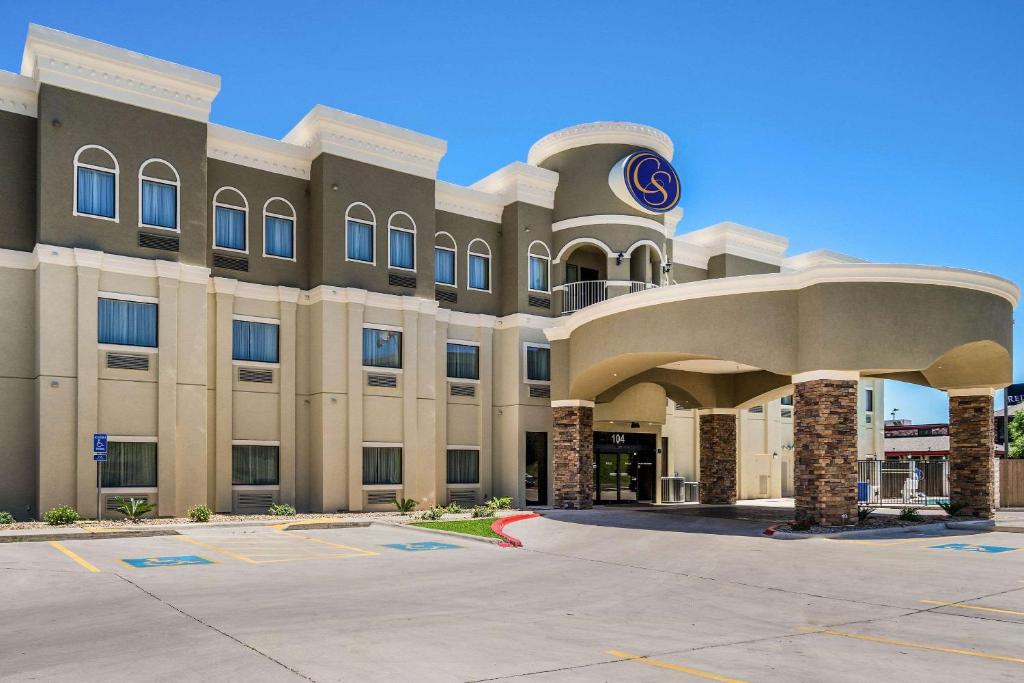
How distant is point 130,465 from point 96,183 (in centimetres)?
832

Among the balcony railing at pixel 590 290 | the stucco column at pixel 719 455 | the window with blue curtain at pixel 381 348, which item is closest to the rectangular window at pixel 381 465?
the window with blue curtain at pixel 381 348

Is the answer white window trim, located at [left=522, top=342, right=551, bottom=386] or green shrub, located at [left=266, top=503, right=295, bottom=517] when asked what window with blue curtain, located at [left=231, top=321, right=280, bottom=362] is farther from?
white window trim, located at [left=522, top=342, right=551, bottom=386]

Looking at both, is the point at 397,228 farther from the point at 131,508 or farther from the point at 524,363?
the point at 131,508

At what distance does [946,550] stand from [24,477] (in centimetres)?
2395

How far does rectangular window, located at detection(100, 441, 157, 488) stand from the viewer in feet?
84.5

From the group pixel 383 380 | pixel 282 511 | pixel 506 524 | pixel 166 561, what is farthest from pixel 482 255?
pixel 166 561

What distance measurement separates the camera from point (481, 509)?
29.8m

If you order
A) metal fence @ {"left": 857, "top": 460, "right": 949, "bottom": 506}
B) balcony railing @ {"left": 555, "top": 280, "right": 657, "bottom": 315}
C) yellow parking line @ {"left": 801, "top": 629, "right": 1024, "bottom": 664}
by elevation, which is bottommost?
metal fence @ {"left": 857, "top": 460, "right": 949, "bottom": 506}

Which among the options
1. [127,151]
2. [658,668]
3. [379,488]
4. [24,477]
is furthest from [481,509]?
[658,668]

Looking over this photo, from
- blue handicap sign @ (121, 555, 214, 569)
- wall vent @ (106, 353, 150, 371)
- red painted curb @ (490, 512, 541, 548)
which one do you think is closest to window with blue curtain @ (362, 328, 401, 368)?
wall vent @ (106, 353, 150, 371)

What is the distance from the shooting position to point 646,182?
36.1 m

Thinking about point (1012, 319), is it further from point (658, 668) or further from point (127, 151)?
point (127, 151)

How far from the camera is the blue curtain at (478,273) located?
3525 cm

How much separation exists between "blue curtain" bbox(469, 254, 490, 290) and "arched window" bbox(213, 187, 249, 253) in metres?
9.11
